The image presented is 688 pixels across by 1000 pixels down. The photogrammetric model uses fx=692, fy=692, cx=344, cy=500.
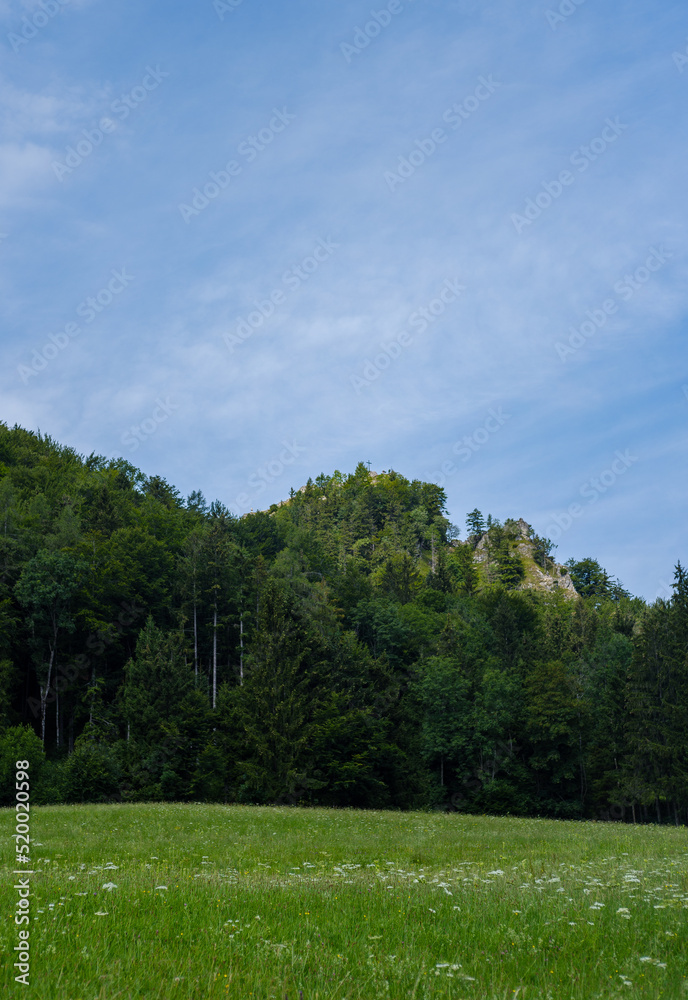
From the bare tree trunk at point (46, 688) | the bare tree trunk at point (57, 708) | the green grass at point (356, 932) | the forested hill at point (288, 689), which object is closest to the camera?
the green grass at point (356, 932)

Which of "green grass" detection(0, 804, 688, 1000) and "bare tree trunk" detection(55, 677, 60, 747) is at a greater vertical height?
"green grass" detection(0, 804, 688, 1000)

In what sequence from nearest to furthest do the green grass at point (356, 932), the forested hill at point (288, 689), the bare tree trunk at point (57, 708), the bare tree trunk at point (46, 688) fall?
the green grass at point (356, 932), the forested hill at point (288, 689), the bare tree trunk at point (57, 708), the bare tree trunk at point (46, 688)

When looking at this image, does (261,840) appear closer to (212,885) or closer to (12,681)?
(212,885)

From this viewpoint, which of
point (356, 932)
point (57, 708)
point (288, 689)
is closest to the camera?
point (356, 932)

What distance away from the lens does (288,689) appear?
57969mm

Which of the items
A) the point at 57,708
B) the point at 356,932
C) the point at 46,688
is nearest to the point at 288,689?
the point at 57,708

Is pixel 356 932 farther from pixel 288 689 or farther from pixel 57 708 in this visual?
pixel 57 708

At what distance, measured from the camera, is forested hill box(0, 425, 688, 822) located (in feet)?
189

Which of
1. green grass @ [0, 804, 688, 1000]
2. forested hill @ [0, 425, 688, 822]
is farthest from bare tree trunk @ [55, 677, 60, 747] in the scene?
green grass @ [0, 804, 688, 1000]

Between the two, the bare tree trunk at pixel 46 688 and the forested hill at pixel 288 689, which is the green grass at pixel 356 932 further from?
the bare tree trunk at pixel 46 688

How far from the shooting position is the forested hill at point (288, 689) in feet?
189

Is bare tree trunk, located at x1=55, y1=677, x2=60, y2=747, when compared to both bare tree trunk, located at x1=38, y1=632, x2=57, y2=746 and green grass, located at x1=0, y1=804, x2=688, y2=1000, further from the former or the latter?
green grass, located at x1=0, y1=804, x2=688, y2=1000

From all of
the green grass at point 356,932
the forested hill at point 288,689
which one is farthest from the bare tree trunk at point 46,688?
the green grass at point 356,932

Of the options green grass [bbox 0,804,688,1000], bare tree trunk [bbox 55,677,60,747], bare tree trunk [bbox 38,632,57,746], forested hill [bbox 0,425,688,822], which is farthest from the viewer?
bare tree trunk [bbox 38,632,57,746]
